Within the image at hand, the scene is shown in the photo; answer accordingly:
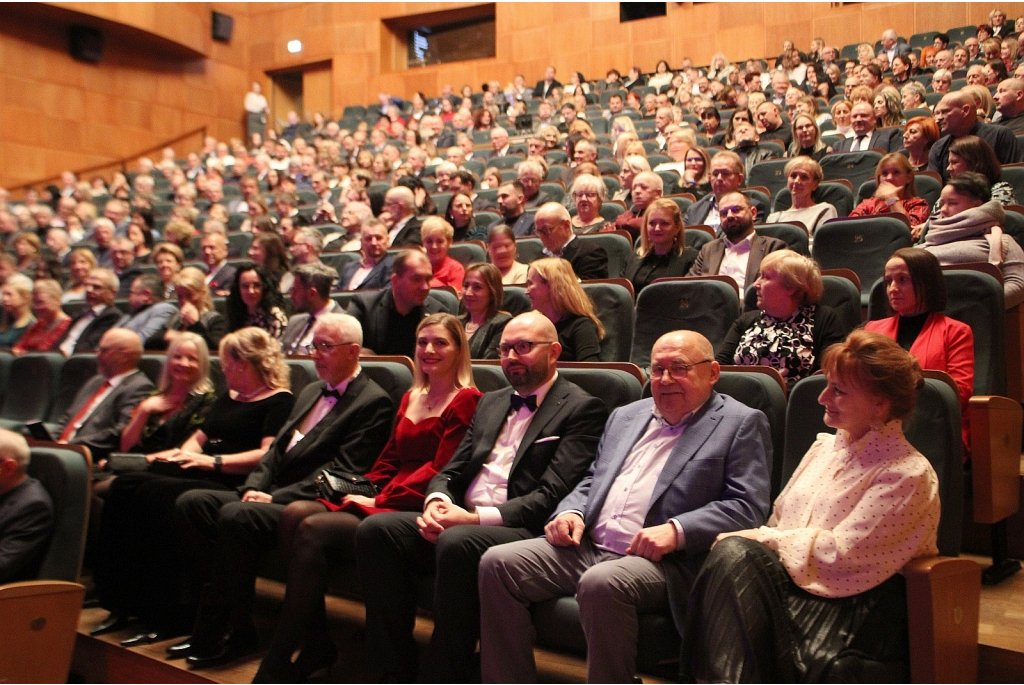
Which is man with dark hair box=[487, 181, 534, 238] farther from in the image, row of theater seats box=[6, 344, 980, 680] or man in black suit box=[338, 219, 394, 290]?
row of theater seats box=[6, 344, 980, 680]

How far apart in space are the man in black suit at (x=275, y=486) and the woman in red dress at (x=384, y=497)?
4 cm

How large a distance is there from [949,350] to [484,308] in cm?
77

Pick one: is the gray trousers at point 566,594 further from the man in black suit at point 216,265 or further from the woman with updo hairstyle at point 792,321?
the man in black suit at point 216,265

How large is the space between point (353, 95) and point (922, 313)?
5.98 m

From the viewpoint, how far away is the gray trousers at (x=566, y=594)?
82 centimetres

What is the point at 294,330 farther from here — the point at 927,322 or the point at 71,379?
the point at 927,322

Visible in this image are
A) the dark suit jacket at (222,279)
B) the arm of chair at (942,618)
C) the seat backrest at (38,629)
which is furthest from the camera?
the dark suit jacket at (222,279)

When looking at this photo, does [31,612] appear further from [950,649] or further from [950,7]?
[950,7]

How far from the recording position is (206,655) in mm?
1138

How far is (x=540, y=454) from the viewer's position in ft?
3.51

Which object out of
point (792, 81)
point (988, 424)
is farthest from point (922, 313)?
point (792, 81)

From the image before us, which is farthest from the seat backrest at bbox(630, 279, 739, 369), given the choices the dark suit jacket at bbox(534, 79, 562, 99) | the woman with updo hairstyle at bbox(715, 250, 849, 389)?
the dark suit jacket at bbox(534, 79, 562, 99)

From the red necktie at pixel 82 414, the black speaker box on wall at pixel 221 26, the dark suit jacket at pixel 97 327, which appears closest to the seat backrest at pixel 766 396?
the red necktie at pixel 82 414

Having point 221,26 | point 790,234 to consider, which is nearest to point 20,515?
point 790,234
